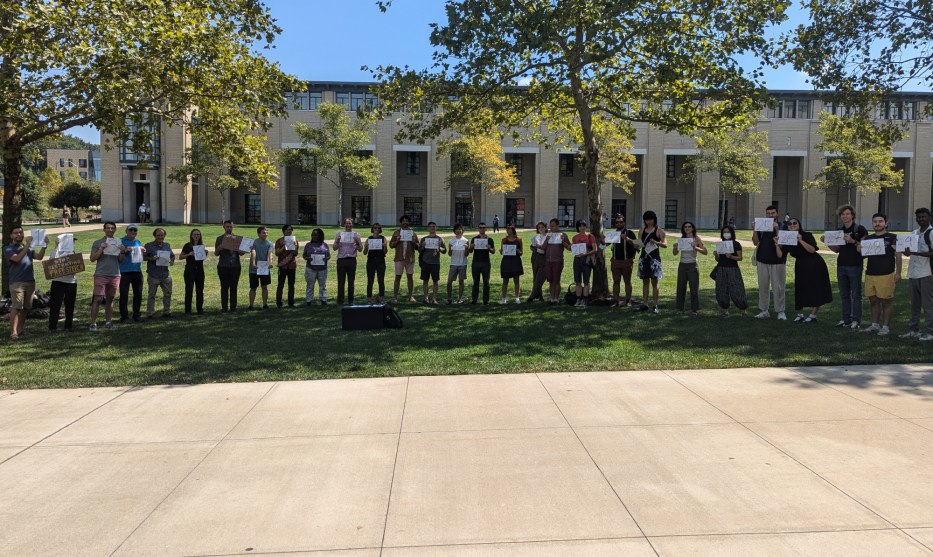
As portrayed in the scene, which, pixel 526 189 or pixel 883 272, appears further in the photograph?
pixel 526 189

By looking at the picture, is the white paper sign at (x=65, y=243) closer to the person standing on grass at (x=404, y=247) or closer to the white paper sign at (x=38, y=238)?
the white paper sign at (x=38, y=238)

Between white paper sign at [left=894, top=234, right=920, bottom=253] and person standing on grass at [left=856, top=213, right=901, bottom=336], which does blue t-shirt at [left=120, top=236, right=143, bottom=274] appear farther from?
white paper sign at [left=894, top=234, right=920, bottom=253]

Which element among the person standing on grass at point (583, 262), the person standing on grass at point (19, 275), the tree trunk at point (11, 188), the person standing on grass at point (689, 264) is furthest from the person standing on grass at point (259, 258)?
the person standing on grass at point (689, 264)

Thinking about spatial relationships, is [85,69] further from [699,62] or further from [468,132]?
[699,62]

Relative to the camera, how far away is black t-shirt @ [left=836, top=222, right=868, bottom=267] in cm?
1062

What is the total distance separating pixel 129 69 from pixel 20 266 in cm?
427

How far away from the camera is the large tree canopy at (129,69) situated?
37.0 feet

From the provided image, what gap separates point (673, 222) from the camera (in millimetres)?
60406

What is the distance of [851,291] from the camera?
430 inches

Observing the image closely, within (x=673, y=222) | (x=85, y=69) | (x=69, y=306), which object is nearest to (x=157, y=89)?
(x=85, y=69)

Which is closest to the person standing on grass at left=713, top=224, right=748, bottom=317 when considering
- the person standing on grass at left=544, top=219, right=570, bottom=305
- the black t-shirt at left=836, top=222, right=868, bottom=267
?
the black t-shirt at left=836, top=222, right=868, bottom=267

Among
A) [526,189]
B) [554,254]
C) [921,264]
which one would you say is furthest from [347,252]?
[526,189]

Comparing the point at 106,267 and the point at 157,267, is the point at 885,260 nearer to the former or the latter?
the point at 157,267

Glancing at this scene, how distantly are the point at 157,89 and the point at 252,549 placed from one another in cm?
1213
